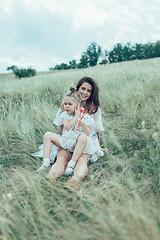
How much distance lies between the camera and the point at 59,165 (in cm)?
242

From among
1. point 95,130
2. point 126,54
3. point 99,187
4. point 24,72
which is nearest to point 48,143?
point 95,130

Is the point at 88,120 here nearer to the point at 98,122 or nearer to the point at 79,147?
the point at 98,122

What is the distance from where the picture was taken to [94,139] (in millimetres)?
2963

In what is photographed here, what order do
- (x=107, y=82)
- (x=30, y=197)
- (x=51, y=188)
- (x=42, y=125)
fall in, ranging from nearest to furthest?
(x=30, y=197), (x=51, y=188), (x=42, y=125), (x=107, y=82)

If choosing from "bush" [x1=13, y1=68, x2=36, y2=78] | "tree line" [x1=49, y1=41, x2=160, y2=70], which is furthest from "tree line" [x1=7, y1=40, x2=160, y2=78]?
"bush" [x1=13, y1=68, x2=36, y2=78]

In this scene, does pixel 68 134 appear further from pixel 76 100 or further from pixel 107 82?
pixel 107 82

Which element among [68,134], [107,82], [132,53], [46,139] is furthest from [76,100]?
[132,53]

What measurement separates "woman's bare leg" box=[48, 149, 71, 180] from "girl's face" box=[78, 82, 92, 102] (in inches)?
36.3

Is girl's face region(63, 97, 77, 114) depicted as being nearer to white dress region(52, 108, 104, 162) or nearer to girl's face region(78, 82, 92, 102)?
white dress region(52, 108, 104, 162)

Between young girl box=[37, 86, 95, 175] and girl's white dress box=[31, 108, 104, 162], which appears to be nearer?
young girl box=[37, 86, 95, 175]

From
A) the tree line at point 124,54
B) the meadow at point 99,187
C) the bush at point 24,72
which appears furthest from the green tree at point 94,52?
the meadow at point 99,187

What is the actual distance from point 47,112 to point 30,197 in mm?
2109

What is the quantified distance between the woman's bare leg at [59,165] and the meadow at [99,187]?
8 centimetres

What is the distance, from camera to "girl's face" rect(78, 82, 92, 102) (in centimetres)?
304
